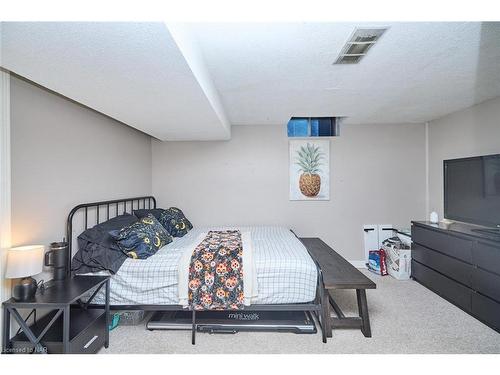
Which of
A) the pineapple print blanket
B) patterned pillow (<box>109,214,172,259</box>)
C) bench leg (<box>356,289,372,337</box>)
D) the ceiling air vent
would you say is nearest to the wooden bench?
Result: bench leg (<box>356,289,372,337</box>)

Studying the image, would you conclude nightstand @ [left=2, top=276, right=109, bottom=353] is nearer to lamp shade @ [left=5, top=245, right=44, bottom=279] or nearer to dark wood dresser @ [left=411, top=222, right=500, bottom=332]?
lamp shade @ [left=5, top=245, right=44, bottom=279]

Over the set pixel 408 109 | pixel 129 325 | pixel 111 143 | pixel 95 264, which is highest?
pixel 408 109

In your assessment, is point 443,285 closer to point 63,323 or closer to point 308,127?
point 308,127

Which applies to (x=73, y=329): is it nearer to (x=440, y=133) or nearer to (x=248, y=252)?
(x=248, y=252)

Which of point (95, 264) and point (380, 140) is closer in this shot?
point (95, 264)

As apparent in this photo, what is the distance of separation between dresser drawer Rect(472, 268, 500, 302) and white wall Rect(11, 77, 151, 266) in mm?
3851

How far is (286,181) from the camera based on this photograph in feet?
12.6

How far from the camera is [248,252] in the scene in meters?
2.13

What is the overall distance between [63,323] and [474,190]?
3917 mm

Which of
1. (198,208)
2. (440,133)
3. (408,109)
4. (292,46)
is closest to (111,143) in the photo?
(198,208)

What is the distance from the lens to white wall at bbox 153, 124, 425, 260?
12.5 feet

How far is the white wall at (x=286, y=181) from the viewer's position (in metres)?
3.82

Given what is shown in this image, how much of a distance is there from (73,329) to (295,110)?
10.2 feet
